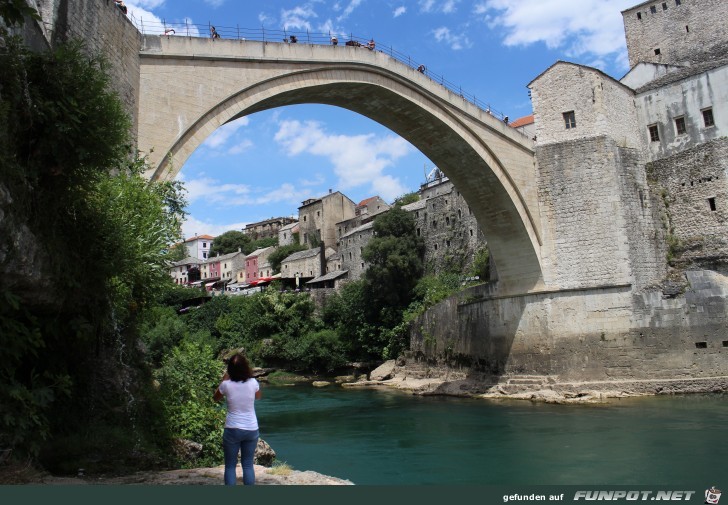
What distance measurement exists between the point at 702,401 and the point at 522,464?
5945 millimetres

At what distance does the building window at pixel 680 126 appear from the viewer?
604 inches

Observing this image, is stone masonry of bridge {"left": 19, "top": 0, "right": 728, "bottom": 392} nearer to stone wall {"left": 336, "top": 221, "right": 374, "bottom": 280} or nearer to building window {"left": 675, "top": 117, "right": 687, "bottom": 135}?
building window {"left": 675, "top": 117, "right": 687, "bottom": 135}

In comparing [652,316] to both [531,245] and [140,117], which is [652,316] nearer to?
[531,245]

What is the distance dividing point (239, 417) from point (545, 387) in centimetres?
1187

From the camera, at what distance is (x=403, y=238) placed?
94.0 feet

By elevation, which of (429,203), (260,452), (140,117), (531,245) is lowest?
(260,452)

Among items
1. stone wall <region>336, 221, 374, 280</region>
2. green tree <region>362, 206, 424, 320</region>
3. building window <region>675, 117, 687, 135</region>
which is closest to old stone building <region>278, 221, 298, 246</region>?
stone wall <region>336, 221, 374, 280</region>

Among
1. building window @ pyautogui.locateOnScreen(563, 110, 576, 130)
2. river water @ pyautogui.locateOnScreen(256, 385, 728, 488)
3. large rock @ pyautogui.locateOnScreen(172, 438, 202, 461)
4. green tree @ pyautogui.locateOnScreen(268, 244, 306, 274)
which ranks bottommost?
river water @ pyautogui.locateOnScreen(256, 385, 728, 488)

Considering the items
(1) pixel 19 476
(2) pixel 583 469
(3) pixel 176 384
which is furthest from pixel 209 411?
(2) pixel 583 469

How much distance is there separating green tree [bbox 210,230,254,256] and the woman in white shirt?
57637mm

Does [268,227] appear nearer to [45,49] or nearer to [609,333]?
[609,333]

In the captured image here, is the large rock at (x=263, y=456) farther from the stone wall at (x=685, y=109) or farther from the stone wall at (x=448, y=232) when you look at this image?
the stone wall at (x=448, y=232)

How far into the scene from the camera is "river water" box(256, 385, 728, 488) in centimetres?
768

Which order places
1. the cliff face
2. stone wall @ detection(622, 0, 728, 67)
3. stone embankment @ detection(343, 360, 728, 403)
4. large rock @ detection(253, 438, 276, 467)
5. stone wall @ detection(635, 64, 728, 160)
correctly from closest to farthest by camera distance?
the cliff face, large rock @ detection(253, 438, 276, 467), stone embankment @ detection(343, 360, 728, 403), stone wall @ detection(635, 64, 728, 160), stone wall @ detection(622, 0, 728, 67)
